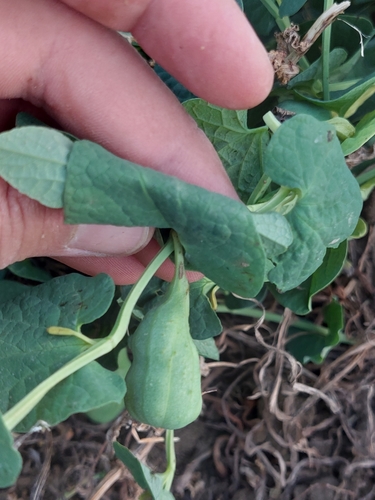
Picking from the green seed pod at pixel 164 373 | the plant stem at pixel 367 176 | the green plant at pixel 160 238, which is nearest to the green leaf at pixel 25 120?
the green plant at pixel 160 238

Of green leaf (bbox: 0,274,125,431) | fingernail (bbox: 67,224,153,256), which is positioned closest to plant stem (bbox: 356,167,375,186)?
fingernail (bbox: 67,224,153,256)

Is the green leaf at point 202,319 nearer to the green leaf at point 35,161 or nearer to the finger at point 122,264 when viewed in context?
the finger at point 122,264

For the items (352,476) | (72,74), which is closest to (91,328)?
(72,74)

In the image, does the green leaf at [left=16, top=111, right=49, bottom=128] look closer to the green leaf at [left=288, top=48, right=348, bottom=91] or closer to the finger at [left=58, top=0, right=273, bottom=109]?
the finger at [left=58, top=0, right=273, bottom=109]

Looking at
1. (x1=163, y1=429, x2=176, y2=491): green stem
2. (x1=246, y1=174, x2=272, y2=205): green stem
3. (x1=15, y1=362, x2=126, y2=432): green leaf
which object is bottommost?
(x1=163, y1=429, x2=176, y2=491): green stem

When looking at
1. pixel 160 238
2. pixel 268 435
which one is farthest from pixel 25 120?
pixel 268 435

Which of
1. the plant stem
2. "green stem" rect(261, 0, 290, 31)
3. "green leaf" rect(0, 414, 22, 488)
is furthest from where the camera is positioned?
the plant stem

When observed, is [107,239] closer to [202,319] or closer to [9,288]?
[202,319]
